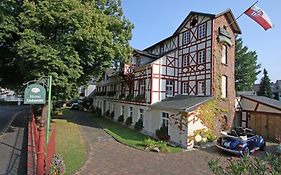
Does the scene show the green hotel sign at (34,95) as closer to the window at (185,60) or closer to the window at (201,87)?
the window at (201,87)

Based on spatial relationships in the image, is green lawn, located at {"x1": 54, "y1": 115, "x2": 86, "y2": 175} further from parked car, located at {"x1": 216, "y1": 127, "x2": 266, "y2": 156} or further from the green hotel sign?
parked car, located at {"x1": 216, "y1": 127, "x2": 266, "y2": 156}

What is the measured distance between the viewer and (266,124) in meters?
21.2

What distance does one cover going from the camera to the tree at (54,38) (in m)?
15.9

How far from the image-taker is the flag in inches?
733

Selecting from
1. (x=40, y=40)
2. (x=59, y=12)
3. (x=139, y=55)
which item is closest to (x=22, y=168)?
(x=40, y=40)

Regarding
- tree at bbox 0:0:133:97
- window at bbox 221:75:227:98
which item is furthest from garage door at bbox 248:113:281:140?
tree at bbox 0:0:133:97

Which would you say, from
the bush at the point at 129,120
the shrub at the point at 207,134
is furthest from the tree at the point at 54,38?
the shrub at the point at 207,134

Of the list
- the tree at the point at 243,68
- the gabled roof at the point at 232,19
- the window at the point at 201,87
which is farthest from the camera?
the tree at the point at 243,68

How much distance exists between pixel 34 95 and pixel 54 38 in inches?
323

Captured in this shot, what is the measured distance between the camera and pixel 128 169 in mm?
11828

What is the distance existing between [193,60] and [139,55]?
726 cm

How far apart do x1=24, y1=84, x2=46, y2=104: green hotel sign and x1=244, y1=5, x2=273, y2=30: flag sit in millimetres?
16935

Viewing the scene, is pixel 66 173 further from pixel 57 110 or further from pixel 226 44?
pixel 57 110

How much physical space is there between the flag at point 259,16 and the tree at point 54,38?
38.8ft
